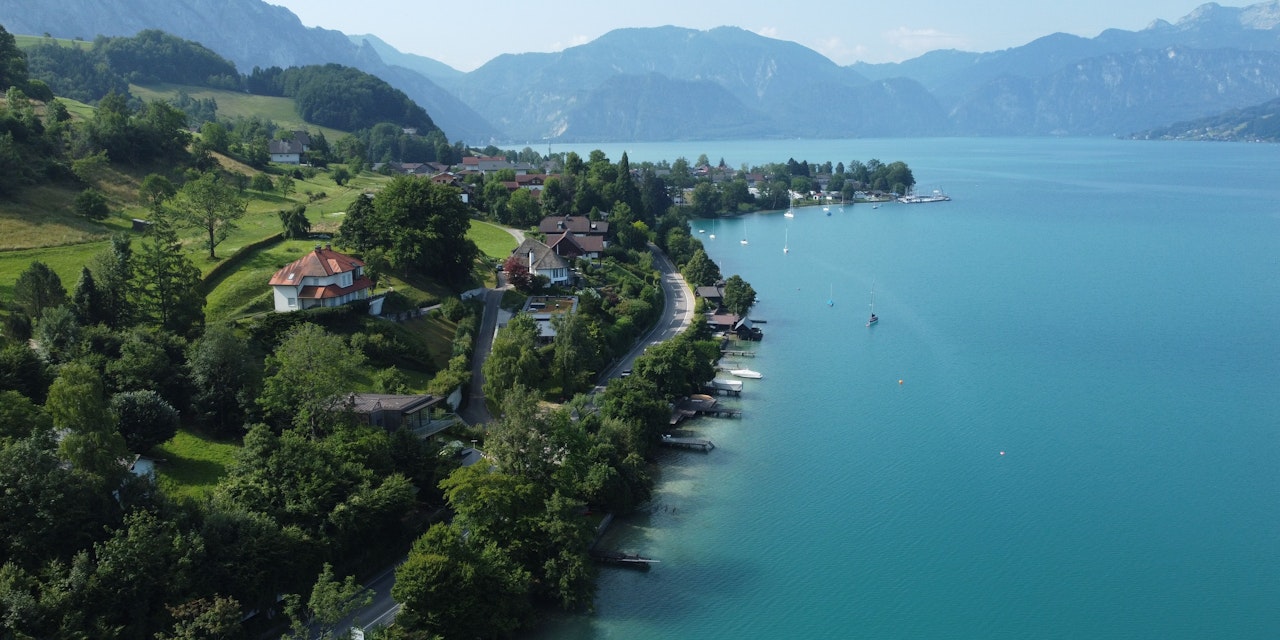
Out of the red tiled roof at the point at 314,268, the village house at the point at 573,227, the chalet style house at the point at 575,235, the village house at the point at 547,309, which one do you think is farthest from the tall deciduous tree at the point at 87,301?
the village house at the point at 573,227

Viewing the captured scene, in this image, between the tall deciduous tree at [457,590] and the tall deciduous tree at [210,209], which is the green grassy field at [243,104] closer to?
the tall deciduous tree at [210,209]

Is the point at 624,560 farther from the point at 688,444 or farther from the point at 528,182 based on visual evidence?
the point at 528,182

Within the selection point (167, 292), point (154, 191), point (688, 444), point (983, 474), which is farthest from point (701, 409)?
point (154, 191)

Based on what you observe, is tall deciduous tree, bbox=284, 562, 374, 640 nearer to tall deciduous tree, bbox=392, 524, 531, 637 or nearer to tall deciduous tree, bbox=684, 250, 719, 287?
tall deciduous tree, bbox=392, 524, 531, 637

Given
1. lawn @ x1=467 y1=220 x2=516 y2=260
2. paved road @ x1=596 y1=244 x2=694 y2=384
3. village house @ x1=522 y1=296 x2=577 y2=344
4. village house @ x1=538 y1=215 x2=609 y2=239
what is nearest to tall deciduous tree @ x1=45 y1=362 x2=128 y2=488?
village house @ x1=522 y1=296 x2=577 y2=344

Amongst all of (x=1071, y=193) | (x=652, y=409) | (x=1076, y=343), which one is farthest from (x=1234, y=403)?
(x=1071, y=193)

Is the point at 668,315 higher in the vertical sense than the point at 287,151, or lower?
lower

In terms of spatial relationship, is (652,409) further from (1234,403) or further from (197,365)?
(1234,403)
